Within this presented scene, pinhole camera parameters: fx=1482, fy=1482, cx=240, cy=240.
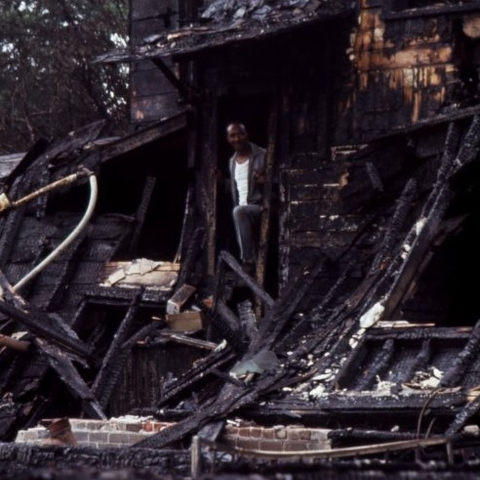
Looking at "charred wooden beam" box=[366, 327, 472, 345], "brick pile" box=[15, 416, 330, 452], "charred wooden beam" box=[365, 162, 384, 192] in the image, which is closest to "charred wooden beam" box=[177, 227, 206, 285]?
"charred wooden beam" box=[365, 162, 384, 192]

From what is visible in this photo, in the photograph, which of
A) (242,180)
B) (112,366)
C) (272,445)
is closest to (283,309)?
(242,180)

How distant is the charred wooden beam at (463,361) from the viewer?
11.7 m

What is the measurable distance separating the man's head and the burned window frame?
2.08m

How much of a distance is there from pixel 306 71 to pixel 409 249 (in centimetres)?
417

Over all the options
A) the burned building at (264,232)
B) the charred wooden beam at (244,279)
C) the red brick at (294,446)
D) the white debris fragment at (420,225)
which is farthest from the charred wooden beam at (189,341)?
the red brick at (294,446)

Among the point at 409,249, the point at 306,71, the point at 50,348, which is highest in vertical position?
the point at 306,71

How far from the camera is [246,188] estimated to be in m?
17.0

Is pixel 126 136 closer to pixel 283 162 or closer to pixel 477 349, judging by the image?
pixel 283 162

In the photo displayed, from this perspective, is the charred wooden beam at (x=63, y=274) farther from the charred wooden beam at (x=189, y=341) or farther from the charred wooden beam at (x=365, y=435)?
the charred wooden beam at (x=365, y=435)

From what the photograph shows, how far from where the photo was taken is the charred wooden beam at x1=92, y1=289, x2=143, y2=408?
16.7m

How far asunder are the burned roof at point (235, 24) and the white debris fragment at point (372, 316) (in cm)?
417

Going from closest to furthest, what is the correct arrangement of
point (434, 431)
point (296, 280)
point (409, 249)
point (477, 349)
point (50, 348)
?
1. point (434, 431)
2. point (477, 349)
3. point (409, 249)
4. point (296, 280)
5. point (50, 348)

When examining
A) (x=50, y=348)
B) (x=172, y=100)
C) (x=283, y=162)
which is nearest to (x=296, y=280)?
(x=283, y=162)

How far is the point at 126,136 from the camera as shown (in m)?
18.8
